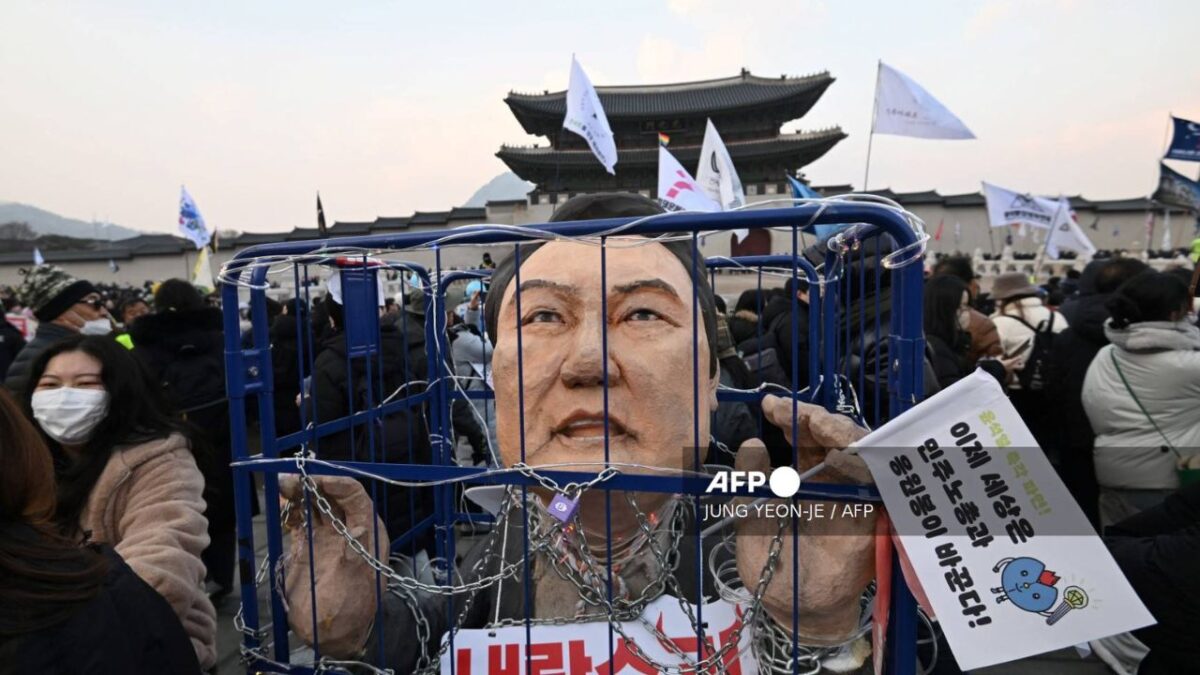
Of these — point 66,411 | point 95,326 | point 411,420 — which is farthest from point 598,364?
point 95,326

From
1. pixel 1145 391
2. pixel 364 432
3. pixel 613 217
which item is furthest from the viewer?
pixel 364 432

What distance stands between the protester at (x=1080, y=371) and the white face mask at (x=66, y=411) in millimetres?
4265

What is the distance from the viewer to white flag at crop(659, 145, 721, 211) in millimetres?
5246

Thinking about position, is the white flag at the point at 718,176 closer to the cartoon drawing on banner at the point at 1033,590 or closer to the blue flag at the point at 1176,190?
the cartoon drawing on banner at the point at 1033,590

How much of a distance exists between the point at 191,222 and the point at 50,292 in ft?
26.9

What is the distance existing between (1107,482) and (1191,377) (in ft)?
2.11

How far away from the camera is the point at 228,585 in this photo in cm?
377

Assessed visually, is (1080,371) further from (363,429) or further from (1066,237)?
(1066,237)

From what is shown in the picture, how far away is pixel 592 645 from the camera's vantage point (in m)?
1.49

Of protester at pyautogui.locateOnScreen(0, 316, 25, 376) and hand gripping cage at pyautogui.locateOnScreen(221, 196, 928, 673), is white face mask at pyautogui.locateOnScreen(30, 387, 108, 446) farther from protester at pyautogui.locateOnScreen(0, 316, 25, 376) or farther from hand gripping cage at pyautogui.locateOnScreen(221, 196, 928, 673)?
protester at pyautogui.locateOnScreen(0, 316, 25, 376)

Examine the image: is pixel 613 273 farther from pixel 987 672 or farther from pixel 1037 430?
pixel 1037 430

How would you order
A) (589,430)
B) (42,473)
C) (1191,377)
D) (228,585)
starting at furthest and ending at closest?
(228,585) → (1191,377) → (589,430) → (42,473)

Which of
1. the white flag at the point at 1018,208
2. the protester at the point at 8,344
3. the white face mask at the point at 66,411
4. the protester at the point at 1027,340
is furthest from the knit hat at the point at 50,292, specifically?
the white flag at the point at 1018,208

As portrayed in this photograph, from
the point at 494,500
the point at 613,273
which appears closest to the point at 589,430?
the point at 613,273
